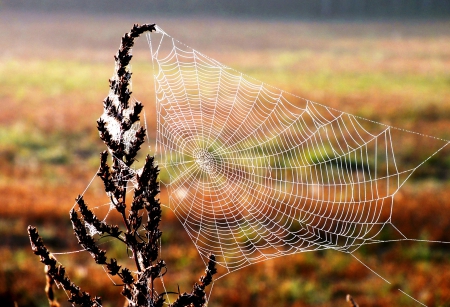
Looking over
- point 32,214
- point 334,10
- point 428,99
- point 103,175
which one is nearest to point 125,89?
point 103,175

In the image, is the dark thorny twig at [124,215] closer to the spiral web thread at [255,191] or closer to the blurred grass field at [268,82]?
the spiral web thread at [255,191]

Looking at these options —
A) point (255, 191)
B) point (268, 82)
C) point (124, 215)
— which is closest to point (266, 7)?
point (268, 82)

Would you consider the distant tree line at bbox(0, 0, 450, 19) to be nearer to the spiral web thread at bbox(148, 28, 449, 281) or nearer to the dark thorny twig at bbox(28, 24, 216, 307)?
the spiral web thread at bbox(148, 28, 449, 281)

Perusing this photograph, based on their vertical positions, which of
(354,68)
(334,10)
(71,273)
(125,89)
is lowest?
(71,273)

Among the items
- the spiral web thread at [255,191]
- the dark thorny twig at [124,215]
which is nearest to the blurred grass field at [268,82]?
the spiral web thread at [255,191]

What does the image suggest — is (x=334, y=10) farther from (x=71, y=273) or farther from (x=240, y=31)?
(x=71, y=273)

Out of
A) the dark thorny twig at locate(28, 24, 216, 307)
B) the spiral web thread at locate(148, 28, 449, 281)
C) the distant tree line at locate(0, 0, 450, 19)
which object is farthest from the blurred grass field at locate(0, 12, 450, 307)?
the distant tree line at locate(0, 0, 450, 19)

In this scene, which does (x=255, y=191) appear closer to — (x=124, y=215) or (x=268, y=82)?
(x=124, y=215)

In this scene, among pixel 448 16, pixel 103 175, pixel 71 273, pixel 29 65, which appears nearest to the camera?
pixel 103 175
